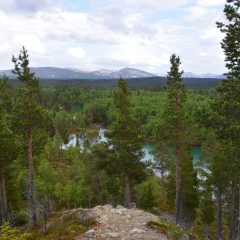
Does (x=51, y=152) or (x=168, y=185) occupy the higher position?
(x=168, y=185)

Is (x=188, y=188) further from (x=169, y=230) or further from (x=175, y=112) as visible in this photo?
(x=169, y=230)

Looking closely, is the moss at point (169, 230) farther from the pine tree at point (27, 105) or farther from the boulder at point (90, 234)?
the pine tree at point (27, 105)

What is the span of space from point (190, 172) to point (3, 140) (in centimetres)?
2350

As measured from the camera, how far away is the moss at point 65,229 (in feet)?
66.2

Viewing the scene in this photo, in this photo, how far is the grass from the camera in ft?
66.0

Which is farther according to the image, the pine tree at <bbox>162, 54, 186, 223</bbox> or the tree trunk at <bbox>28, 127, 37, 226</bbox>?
the pine tree at <bbox>162, 54, 186, 223</bbox>

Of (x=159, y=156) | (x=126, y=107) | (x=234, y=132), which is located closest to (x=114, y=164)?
(x=126, y=107)

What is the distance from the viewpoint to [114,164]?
35938 mm

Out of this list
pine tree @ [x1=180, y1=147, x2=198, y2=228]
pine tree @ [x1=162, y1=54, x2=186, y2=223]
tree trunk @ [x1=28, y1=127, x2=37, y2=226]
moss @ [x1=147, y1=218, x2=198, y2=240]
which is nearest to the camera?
moss @ [x1=147, y1=218, x2=198, y2=240]

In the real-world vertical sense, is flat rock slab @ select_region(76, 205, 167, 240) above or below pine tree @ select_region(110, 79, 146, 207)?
below

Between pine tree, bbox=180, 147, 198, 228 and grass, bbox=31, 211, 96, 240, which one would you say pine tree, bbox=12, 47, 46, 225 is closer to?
grass, bbox=31, 211, 96, 240

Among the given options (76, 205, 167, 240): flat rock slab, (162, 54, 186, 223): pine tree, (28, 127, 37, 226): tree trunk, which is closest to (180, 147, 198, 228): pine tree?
(162, 54, 186, 223): pine tree

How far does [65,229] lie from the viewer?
21141 mm

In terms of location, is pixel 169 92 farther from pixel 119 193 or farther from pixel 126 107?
pixel 119 193
